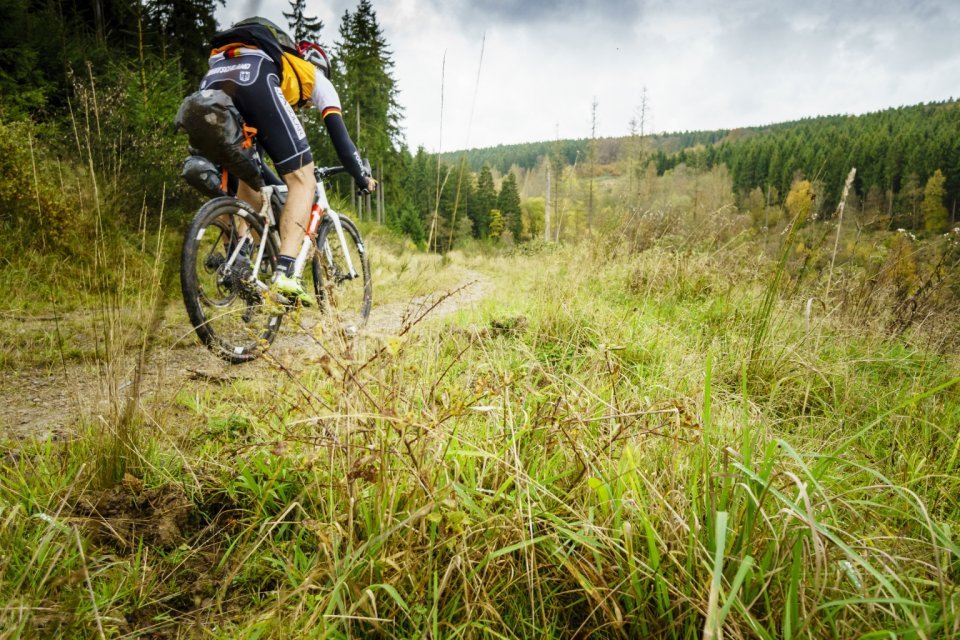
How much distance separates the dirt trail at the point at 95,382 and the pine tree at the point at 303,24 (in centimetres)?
2829

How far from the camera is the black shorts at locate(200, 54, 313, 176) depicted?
2541 mm

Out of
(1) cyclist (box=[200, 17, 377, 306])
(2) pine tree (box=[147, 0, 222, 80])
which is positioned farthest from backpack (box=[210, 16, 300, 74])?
(2) pine tree (box=[147, 0, 222, 80])

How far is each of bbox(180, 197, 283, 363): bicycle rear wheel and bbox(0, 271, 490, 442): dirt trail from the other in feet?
0.57

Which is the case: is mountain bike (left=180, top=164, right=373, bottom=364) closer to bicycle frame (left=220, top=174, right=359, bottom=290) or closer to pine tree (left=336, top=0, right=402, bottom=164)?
bicycle frame (left=220, top=174, right=359, bottom=290)

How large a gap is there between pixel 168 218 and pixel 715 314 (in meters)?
6.42

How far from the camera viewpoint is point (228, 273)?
273 cm

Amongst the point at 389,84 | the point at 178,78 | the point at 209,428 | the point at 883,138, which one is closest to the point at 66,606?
the point at 209,428

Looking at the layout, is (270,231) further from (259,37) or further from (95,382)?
(95,382)

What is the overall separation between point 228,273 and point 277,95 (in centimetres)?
116

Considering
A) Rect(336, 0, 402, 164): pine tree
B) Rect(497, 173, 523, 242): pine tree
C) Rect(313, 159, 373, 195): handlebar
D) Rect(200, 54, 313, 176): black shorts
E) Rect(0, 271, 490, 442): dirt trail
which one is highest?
Rect(336, 0, 402, 164): pine tree

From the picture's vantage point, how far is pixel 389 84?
26.2 meters

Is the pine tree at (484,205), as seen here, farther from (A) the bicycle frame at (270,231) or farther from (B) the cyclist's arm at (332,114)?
(A) the bicycle frame at (270,231)

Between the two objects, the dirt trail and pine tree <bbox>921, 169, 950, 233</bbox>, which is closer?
the dirt trail

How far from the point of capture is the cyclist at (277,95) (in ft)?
8.36
